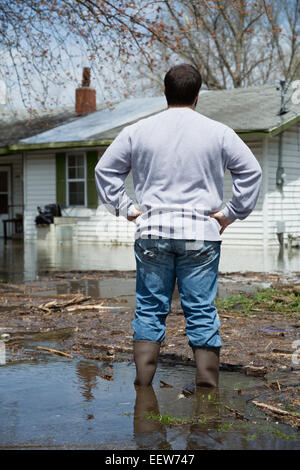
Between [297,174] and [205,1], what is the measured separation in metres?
9.80

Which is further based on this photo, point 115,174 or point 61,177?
point 61,177

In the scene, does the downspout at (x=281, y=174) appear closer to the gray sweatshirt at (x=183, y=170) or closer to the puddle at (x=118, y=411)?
the puddle at (x=118, y=411)

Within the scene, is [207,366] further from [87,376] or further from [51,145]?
[51,145]

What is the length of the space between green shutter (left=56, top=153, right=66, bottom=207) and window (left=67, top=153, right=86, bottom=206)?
14cm

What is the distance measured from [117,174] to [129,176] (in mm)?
17797

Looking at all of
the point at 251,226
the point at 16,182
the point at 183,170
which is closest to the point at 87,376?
the point at 183,170

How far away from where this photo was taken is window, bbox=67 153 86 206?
22828mm

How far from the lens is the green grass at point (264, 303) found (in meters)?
7.27

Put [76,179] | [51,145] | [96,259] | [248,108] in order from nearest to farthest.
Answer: [96,259], [248,108], [51,145], [76,179]

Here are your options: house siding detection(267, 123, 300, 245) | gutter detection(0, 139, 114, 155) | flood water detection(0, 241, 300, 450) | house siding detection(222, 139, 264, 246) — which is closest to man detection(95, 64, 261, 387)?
flood water detection(0, 241, 300, 450)

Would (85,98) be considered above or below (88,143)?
above

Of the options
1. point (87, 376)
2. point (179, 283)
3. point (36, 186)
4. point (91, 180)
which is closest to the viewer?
point (179, 283)

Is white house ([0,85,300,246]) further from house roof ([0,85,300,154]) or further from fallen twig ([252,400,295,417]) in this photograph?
fallen twig ([252,400,295,417])

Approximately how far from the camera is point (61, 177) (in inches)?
913
